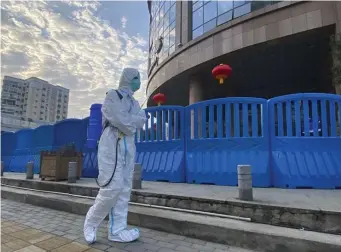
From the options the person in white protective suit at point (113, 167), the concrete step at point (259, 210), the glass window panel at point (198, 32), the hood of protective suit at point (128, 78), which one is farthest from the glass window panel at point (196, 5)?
the concrete step at point (259, 210)

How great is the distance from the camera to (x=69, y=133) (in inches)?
321

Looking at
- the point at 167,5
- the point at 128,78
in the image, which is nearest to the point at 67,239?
the point at 128,78

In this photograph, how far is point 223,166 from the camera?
525 centimetres

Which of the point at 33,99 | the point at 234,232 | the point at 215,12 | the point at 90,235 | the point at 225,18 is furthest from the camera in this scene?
the point at 33,99

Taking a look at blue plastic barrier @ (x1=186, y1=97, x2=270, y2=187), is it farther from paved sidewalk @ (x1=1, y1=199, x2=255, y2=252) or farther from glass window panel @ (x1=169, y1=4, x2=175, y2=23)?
glass window panel @ (x1=169, y1=4, x2=175, y2=23)

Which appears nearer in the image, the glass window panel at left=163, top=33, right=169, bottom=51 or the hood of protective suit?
the hood of protective suit

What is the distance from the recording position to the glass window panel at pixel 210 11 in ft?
46.3

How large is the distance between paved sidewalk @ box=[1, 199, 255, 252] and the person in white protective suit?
182mm

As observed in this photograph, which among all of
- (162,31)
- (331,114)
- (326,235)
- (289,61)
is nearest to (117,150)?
(326,235)

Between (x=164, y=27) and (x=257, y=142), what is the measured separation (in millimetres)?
16324

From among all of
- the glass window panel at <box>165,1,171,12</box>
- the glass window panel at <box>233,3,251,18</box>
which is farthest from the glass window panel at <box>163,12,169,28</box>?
the glass window panel at <box>233,3,251,18</box>

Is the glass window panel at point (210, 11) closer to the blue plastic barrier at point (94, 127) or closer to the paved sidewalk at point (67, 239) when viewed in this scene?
the blue plastic barrier at point (94, 127)

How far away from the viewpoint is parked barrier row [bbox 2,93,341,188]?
481cm

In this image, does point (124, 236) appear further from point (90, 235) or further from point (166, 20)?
point (166, 20)
